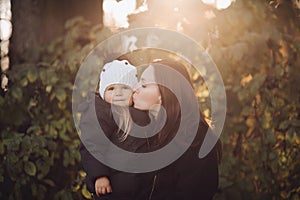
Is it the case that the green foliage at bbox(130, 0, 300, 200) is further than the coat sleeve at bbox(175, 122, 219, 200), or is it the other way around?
the green foliage at bbox(130, 0, 300, 200)

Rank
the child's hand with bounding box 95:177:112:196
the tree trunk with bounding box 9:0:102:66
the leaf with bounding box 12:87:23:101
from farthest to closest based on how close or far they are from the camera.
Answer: the tree trunk with bounding box 9:0:102:66
the leaf with bounding box 12:87:23:101
the child's hand with bounding box 95:177:112:196

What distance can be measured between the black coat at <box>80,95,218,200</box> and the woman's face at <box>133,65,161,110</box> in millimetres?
35

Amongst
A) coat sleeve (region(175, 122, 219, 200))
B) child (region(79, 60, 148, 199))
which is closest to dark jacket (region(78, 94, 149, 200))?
child (region(79, 60, 148, 199))

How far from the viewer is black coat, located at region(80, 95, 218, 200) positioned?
2.21m

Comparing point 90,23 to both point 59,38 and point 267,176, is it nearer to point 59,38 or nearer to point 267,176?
point 59,38

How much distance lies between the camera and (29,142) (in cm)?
361

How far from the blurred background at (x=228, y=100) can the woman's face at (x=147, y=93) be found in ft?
4.30

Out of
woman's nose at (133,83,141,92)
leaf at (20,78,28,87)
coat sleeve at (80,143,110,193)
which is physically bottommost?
coat sleeve at (80,143,110,193)

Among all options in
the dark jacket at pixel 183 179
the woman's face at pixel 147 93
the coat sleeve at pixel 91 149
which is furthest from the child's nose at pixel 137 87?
the dark jacket at pixel 183 179

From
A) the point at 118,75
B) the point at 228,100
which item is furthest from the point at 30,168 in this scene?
the point at 118,75

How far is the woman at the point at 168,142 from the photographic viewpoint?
87.6 inches

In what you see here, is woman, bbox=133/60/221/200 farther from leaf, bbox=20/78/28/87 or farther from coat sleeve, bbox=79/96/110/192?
leaf, bbox=20/78/28/87

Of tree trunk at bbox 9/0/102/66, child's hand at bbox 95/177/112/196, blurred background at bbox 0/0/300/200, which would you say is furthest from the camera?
tree trunk at bbox 9/0/102/66

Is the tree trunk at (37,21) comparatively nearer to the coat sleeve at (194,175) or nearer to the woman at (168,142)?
the woman at (168,142)
